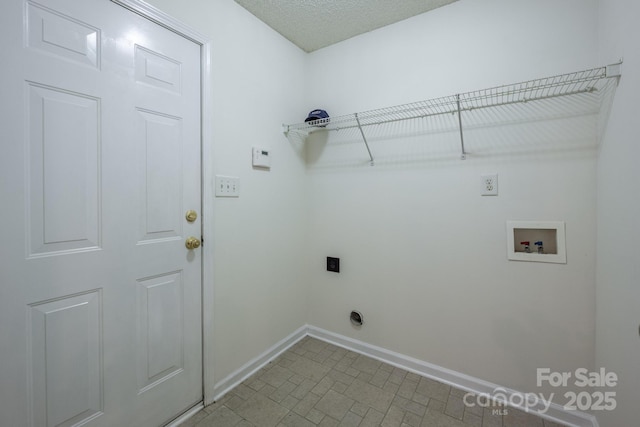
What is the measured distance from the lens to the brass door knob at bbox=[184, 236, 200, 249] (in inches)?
55.0

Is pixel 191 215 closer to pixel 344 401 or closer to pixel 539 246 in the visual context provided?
pixel 344 401

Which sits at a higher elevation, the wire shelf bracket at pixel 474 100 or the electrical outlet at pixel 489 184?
the wire shelf bracket at pixel 474 100

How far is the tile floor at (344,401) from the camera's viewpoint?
1380 mm

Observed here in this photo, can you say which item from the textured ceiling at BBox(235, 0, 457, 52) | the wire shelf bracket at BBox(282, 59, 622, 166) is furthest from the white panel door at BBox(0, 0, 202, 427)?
the wire shelf bracket at BBox(282, 59, 622, 166)

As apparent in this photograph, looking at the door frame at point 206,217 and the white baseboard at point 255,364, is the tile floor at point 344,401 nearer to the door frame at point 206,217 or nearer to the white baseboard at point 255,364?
the white baseboard at point 255,364

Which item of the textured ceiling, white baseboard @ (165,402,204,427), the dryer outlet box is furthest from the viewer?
the dryer outlet box

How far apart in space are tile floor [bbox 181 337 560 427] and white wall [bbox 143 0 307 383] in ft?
0.68

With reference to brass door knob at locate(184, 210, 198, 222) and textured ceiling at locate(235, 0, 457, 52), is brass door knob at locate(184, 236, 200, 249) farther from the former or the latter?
textured ceiling at locate(235, 0, 457, 52)

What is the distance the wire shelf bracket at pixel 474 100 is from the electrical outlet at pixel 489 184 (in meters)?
0.17

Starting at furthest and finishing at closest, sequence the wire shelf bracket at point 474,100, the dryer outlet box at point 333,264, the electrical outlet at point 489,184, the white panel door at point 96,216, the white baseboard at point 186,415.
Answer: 1. the dryer outlet box at point 333,264
2. the electrical outlet at point 489,184
3. the white baseboard at point 186,415
4. the wire shelf bracket at point 474,100
5. the white panel door at point 96,216

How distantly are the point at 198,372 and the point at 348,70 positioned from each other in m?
2.25

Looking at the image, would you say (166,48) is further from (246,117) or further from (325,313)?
(325,313)

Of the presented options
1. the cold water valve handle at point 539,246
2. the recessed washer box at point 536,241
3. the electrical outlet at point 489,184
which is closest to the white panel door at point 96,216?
the electrical outlet at point 489,184

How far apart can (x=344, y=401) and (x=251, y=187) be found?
56.1 inches
